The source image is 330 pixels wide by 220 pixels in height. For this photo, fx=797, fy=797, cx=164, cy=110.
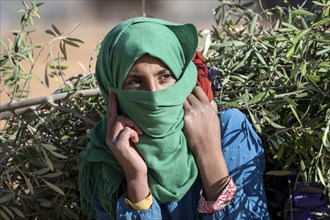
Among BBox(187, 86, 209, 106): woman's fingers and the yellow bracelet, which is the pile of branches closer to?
BBox(187, 86, 209, 106): woman's fingers

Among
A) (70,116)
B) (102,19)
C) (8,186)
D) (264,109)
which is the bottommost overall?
(102,19)

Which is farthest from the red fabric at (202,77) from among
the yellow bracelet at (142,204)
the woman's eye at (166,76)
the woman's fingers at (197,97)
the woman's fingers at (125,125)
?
the yellow bracelet at (142,204)

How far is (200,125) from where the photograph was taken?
2877 mm

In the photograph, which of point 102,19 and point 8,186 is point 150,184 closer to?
point 8,186

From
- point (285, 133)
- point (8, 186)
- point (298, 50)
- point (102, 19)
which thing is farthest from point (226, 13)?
point (102, 19)

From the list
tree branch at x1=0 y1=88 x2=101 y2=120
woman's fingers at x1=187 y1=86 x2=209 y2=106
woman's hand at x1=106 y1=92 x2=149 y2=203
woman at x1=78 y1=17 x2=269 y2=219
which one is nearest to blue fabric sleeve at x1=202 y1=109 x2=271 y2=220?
woman at x1=78 y1=17 x2=269 y2=219

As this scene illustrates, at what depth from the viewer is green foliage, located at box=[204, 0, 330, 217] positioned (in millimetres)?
2932

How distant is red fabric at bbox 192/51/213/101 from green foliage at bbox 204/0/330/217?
4.8 inches

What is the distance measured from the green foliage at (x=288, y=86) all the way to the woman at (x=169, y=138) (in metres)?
0.13

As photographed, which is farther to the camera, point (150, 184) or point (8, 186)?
point (8, 186)

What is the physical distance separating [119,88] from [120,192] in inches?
16.5

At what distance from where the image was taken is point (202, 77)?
9.89 feet

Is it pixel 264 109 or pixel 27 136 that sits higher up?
pixel 264 109

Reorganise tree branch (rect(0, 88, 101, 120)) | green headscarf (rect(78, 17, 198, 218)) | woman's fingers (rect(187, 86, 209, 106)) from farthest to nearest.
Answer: tree branch (rect(0, 88, 101, 120)) → woman's fingers (rect(187, 86, 209, 106)) → green headscarf (rect(78, 17, 198, 218))
